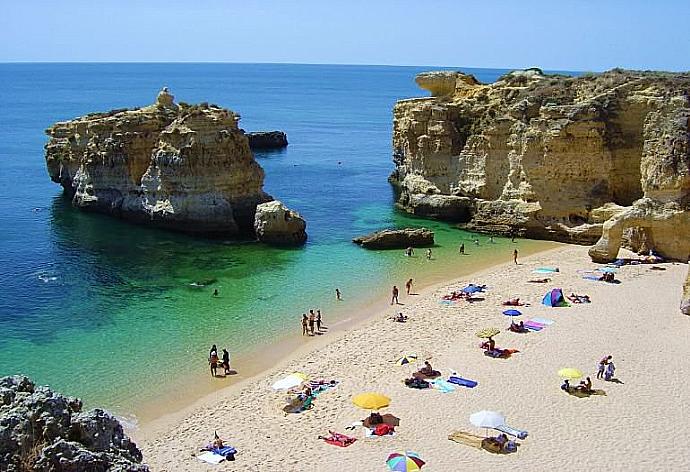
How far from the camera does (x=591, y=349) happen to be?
900 inches

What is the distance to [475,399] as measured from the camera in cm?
1941

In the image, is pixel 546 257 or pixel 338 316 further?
pixel 546 257

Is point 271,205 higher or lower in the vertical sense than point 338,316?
higher

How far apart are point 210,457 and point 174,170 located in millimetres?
27369

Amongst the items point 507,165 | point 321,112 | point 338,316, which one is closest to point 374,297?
point 338,316

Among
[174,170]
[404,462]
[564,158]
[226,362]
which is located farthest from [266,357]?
[564,158]

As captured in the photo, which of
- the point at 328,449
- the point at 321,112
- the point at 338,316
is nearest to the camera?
the point at 328,449

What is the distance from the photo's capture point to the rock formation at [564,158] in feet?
110

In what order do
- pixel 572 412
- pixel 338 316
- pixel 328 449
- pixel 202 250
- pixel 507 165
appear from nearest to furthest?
pixel 328 449 → pixel 572 412 → pixel 338 316 → pixel 202 250 → pixel 507 165

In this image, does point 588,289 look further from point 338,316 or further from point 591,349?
point 338,316

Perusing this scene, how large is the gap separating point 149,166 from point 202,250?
8.49 meters

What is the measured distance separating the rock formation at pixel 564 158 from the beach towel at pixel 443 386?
17020mm

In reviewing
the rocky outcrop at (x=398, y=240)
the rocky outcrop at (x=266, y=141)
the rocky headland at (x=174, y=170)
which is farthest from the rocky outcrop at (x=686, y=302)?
the rocky outcrop at (x=266, y=141)

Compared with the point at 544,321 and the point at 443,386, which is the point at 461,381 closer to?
the point at 443,386
